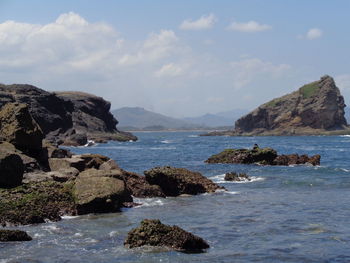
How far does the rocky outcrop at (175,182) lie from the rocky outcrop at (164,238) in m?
14.2

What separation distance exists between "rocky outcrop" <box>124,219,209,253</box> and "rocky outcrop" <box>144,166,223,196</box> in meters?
14.2

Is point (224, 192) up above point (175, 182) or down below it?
below

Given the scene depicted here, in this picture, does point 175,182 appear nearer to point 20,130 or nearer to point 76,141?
point 20,130

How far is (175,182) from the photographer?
32781 millimetres

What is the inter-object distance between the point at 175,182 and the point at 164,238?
48.7 ft

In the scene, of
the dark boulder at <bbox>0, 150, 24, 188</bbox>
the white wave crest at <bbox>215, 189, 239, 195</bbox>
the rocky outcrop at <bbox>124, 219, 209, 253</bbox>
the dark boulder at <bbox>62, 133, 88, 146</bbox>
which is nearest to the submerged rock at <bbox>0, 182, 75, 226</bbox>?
the dark boulder at <bbox>0, 150, 24, 188</bbox>

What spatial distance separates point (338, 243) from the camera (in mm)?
18312

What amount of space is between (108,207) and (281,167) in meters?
30.4

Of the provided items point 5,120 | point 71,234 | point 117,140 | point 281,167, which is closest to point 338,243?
point 71,234

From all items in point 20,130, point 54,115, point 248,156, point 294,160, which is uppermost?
point 54,115

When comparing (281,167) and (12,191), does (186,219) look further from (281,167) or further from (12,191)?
(281,167)

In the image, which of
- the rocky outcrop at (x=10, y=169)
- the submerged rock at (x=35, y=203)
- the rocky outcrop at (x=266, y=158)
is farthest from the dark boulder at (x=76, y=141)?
the submerged rock at (x=35, y=203)

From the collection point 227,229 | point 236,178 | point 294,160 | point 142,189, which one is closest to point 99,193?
point 142,189

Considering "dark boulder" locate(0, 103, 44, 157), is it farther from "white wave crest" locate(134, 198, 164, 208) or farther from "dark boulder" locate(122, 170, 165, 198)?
"white wave crest" locate(134, 198, 164, 208)
